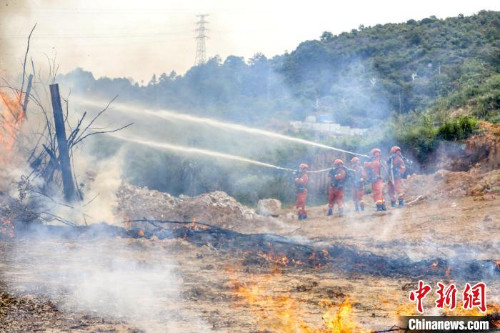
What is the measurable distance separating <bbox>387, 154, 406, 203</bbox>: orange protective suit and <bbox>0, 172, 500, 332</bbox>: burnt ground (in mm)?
1957

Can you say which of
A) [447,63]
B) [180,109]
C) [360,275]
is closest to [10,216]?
[360,275]

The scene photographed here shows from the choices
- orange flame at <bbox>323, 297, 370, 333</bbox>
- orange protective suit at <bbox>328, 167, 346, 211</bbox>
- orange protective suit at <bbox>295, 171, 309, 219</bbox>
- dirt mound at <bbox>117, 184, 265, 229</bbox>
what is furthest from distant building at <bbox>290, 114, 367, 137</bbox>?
orange flame at <bbox>323, 297, 370, 333</bbox>

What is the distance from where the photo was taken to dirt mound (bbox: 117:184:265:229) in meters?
19.6

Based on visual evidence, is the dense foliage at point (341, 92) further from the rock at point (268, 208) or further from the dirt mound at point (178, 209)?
the dirt mound at point (178, 209)

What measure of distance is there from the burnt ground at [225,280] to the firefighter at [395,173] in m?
1.98

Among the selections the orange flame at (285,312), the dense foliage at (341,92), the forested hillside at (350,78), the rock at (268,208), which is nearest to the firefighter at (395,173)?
the rock at (268,208)

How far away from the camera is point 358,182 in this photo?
1898cm

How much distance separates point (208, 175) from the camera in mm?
31297

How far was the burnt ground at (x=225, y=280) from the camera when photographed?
881 cm

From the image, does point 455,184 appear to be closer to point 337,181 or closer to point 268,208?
point 337,181

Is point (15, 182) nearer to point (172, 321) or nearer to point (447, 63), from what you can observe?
point (172, 321)

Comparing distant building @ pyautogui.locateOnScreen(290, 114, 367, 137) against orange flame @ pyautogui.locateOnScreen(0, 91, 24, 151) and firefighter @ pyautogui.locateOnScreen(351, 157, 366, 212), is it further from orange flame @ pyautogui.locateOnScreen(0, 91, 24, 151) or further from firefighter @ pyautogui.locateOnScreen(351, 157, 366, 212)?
orange flame @ pyautogui.locateOnScreen(0, 91, 24, 151)

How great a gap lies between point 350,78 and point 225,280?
4869 cm

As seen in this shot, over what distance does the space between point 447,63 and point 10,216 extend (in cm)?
4442
